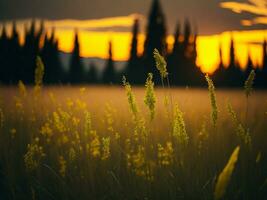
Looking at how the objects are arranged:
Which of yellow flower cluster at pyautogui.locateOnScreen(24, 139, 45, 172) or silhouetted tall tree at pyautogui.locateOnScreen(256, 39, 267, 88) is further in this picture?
silhouetted tall tree at pyautogui.locateOnScreen(256, 39, 267, 88)

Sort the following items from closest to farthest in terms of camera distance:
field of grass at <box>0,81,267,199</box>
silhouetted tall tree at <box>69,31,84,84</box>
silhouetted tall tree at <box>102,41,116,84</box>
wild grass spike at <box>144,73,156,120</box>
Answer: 1. wild grass spike at <box>144,73,156,120</box>
2. field of grass at <box>0,81,267,199</box>
3. silhouetted tall tree at <box>102,41,116,84</box>
4. silhouetted tall tree at <box>69,31,84,84</box>

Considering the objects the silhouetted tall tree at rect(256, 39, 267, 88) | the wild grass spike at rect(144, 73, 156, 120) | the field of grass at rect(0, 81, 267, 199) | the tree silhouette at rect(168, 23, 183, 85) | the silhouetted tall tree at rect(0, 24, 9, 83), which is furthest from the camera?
the tree silhouette at rect(168, 23, 183, 85)

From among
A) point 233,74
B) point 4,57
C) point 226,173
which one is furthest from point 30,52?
point 226,173

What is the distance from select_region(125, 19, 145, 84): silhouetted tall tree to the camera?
37812mm

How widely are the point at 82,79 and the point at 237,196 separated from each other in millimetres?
43314

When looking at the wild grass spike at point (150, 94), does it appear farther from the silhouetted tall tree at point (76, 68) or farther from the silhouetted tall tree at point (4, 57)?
the silhouetted tall tree at point (76, 68)

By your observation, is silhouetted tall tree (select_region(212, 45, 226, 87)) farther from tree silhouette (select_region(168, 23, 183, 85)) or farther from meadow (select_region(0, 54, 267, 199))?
meadow (select_region(0, 54, 267, 199))

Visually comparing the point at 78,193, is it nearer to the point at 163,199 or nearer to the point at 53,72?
the point at 163,199

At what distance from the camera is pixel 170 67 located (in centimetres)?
3744

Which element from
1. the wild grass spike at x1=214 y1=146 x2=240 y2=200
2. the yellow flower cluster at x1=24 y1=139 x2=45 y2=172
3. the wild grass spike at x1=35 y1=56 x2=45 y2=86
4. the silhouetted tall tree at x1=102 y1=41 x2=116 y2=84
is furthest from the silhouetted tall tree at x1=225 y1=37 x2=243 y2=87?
the wild grass spike at x1=214 y1=146 x2=240 y2=200

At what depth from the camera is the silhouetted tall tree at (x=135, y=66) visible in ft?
124

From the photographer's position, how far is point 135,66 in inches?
1531

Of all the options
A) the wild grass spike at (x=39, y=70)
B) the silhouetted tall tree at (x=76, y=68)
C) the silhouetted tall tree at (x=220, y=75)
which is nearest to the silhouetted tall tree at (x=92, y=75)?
the silhouetted tall tree at (x=76, y=68)

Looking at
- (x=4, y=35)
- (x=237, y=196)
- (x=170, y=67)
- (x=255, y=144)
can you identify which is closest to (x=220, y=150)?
(x=255, y=144)
